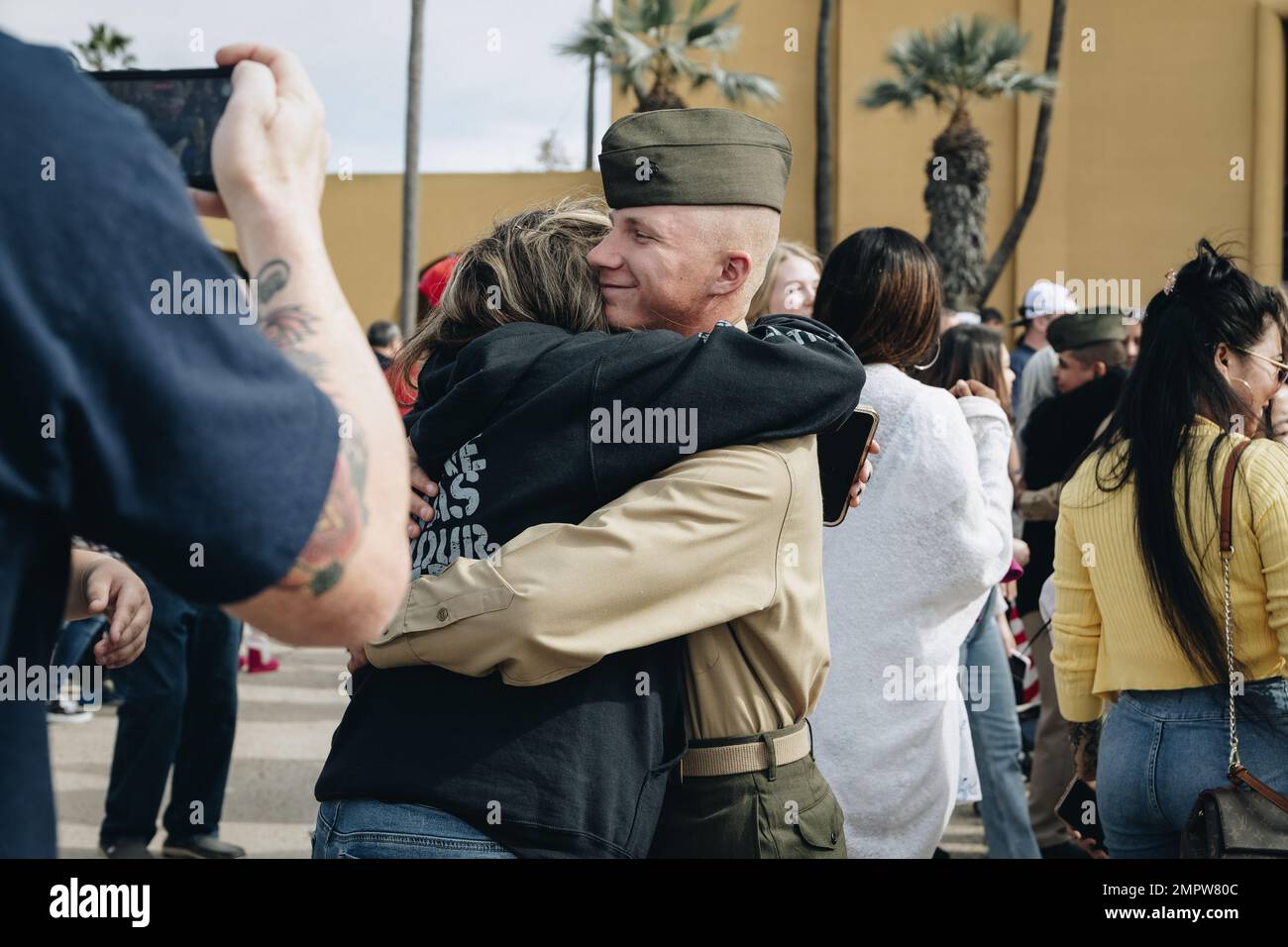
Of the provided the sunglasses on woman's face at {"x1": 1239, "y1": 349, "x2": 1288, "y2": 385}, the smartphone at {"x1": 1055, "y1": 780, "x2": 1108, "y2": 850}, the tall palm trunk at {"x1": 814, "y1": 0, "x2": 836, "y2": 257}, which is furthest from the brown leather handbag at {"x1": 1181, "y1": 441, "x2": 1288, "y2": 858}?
Answer: the tall palm trunk at {"x1": 814, "y1": 0, "x2": 836, "y2": 257}

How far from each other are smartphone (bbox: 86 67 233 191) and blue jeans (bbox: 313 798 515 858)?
87 centimetres

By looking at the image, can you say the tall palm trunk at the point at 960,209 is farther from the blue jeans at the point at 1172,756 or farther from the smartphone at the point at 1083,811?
the blue jeans at the point at 1172,756

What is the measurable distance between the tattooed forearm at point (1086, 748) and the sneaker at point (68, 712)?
551 centimetres

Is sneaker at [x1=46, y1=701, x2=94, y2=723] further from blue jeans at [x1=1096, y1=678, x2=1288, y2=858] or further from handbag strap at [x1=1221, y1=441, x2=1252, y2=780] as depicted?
handbag strap at [x1=1221, y1=441, x2=1252, y2=780]

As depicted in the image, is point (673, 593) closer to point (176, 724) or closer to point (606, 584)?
point (606, 584)

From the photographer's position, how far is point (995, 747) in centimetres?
480

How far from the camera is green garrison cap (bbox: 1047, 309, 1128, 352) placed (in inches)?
231

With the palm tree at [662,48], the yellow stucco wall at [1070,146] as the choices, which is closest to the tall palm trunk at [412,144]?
the yellow stucco wall at [1070,146]

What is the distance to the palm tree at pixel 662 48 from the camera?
73.0 feet

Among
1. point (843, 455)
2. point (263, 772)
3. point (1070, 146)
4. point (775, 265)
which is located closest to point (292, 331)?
point (843, 455)

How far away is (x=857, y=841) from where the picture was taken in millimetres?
3232

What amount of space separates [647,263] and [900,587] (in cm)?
153
